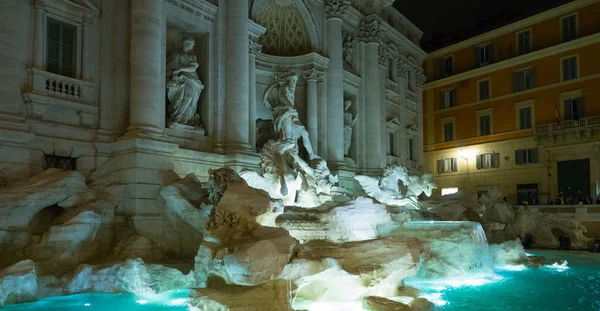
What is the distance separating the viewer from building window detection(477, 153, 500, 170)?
1148 inches

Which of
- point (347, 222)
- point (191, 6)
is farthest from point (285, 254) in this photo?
point (191, 6)

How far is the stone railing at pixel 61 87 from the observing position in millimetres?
10586

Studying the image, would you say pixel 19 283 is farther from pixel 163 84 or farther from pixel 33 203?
pixel 163 84

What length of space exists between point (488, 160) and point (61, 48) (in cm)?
2487

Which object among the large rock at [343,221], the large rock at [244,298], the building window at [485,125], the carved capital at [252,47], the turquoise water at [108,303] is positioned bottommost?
the turquoise water at [108,303]

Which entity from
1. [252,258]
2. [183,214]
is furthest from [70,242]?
[252,258]

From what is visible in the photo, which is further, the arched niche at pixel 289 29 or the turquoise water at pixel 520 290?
the arched niche at pixel 289 29

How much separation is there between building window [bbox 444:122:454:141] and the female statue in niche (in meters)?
21.9

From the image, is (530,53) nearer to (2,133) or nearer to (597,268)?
(597,268)

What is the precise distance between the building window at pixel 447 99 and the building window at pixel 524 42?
15.7 ft

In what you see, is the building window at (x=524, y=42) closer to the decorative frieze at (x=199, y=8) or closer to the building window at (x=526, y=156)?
the building window at (x=526, y=156)

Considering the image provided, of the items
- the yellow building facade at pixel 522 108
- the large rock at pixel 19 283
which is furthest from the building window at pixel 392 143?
the large rock at pixel 19 283

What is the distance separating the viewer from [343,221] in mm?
10695

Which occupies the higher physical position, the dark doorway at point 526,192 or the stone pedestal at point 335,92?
the stone pedestal at point 335,92
